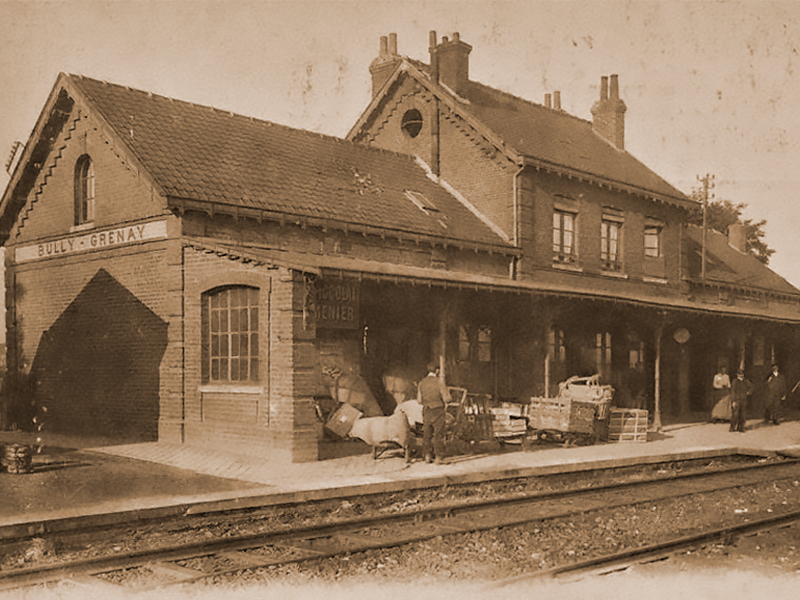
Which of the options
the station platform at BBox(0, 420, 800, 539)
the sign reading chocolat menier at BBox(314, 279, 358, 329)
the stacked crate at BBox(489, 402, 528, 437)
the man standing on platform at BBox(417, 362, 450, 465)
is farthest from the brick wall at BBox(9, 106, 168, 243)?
the stacked crate at BBox(489, 402, 528, 437)

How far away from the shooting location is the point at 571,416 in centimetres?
1642

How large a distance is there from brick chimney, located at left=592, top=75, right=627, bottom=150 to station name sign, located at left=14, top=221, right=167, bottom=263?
17.3m

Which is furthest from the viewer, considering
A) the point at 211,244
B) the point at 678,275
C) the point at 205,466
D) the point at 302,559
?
the point at 678,275

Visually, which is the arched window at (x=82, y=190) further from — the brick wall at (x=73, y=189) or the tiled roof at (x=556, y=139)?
the tiled roof at (x=556, y=139)

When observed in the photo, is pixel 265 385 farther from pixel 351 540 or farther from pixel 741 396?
pixel 741 396

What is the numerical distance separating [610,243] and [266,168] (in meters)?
10.9

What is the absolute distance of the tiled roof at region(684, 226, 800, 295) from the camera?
1186 inches

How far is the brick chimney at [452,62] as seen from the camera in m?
24.1

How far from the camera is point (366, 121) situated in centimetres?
2541

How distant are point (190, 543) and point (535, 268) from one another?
1561 cm

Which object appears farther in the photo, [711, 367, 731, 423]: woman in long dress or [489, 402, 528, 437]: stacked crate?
[711, 367, 731, 423]: woman in long dress

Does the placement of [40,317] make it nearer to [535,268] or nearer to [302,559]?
[535,268]

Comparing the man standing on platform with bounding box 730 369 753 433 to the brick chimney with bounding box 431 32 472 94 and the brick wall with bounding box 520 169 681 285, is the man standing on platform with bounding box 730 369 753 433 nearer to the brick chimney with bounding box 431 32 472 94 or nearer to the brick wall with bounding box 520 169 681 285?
the brick wall with bounding box 520 169 681 285

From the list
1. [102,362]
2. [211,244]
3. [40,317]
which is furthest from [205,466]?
[40,317]
